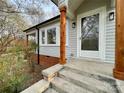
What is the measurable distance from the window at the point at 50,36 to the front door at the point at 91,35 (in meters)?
2.39

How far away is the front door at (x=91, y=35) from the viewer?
563 centimetres

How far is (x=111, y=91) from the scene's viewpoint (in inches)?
112

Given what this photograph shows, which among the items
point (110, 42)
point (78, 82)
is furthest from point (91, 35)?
point (78, 82)

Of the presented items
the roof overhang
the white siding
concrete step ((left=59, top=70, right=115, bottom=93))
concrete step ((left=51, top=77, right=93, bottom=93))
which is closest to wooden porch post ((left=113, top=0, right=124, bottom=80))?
concrete step ((left=59, top=70, right=115, bottom=93))

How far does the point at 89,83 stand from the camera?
11.0 feet

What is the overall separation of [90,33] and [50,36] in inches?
164

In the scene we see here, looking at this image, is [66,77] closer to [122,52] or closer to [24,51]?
[122,52]

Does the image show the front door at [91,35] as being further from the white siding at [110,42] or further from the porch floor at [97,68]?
the porch floor at [97,68]

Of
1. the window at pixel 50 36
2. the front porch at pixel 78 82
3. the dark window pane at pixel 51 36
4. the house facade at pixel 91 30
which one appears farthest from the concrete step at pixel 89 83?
the dark window pane at pixel 51 36

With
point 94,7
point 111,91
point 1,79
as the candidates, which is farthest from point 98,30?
point 1,79

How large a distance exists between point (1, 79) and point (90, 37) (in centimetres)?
394

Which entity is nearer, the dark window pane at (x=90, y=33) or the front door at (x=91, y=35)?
the front door at (x=91, y=35)

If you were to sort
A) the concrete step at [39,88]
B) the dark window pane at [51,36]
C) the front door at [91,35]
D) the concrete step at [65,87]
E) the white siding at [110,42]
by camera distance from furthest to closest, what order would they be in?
1. the dark window pane at [51,36]
2. the front door at [91,35]
3. the white siding at [110,42]
4. the concrete step at [39,88]
5. the concrete step at [65,87]

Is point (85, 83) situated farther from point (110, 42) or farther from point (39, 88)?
point (110, 42)
